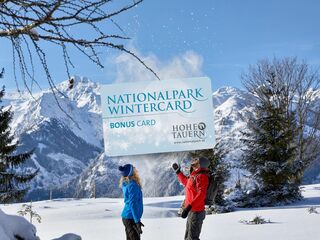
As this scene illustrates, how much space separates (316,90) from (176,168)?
1677 cm

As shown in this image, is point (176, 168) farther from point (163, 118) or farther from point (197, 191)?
point (163, 118)

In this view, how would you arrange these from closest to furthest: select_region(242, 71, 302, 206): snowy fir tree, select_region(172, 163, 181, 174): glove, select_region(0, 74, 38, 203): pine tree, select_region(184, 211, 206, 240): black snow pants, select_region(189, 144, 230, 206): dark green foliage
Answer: select_region(184, 211, 206, 240): black snow pants, select_region(172, 163, 181, 174): glove, select_region(242, 71, 302, 206): snowy fir tree, select_region(189, 144, 230, 206): dark green foliage, select_region(0, 74, 38, 203): pine tree

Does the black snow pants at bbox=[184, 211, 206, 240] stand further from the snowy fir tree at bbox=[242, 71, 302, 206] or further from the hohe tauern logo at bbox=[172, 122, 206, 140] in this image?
the hohe tauern logo at bbox=[172, 122, 206, 140]

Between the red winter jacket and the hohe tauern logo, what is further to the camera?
the hohe tauern logo

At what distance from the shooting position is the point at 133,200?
6.01m

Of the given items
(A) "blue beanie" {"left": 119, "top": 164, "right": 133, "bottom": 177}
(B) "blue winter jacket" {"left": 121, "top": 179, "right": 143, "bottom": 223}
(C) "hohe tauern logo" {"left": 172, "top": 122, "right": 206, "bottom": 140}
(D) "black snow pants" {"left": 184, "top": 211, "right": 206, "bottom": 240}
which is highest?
(C) "hohe tauern logo" {"left": 172, "top": 122, "right": 206, "bottom": 140}

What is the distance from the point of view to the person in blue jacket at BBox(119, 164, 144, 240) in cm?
602

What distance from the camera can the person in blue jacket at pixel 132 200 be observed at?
6016mm

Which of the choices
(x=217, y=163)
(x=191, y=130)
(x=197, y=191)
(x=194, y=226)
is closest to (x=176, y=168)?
(x=197, y=191)

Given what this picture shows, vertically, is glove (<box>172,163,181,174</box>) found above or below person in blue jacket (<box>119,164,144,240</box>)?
above

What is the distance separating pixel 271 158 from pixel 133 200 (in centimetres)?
1284

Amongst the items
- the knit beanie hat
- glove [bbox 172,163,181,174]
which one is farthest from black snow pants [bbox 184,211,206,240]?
glove [bbox 172,163,181,174]

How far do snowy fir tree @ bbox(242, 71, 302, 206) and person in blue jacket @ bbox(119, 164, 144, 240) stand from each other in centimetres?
1186

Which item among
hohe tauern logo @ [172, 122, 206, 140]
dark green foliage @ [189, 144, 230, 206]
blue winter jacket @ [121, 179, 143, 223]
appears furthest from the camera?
hohe tauern logo @ [172, 122, 206, 140]
